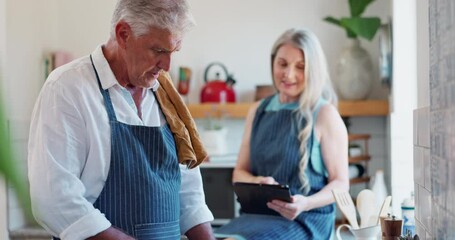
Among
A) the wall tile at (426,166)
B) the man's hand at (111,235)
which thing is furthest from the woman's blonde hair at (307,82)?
the man's hand at (111,235)

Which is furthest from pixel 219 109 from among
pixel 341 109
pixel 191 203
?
pixel 191 203

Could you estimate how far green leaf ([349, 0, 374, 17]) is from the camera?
4.50 m

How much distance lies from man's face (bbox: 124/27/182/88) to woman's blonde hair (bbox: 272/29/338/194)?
3.51ft

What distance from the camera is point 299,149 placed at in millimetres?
2682

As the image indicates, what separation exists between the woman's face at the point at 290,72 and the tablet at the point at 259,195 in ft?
1.40

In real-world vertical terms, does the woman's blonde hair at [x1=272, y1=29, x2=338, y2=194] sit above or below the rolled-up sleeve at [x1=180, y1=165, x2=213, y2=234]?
above

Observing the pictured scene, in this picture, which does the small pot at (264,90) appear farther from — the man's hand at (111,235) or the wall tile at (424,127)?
the man's hand at (111,235)

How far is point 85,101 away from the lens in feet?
5.38

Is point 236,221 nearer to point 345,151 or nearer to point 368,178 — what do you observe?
point 345,151

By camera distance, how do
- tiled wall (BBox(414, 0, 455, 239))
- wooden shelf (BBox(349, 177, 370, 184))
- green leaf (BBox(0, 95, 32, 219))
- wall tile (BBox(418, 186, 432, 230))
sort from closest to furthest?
green leaf (BBox(0, 95, 32, 219)) → tiled wall (BBox(414, 0, 455, 239)) → wall tile (BBox(418, 186, 432, 230)) → wooden shelf (BBox(349, 177, 370, 184))

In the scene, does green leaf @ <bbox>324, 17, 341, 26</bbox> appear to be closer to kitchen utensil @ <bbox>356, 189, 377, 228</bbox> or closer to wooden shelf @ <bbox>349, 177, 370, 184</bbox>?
wooden shelf @ <bbox>349, 177, 370, 184</bbox>

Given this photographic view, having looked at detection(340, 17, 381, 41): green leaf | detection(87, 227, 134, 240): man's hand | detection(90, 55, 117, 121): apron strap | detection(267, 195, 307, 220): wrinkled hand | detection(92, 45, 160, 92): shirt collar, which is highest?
detection(340, 17, 381, 41): green leaf

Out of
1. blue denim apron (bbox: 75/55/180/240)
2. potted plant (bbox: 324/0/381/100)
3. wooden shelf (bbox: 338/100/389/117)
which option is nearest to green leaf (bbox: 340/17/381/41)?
potted plant (bbox: 324/0/381/100)

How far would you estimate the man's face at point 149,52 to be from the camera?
1675 millimetres
